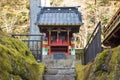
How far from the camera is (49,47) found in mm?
12625

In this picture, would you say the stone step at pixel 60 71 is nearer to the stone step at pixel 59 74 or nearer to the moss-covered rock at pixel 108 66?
the stone step at pixel 59 74

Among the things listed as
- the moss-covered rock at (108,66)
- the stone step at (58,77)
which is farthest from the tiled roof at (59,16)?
the moss-covered rock at (108,66)

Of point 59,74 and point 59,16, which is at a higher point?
point 59,74

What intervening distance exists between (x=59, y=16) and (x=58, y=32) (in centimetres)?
105

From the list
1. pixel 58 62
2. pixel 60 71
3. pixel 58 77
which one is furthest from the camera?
pixel 58 62


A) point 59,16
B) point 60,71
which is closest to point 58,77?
point 60,71

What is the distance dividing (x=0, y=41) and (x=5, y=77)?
1541 mm

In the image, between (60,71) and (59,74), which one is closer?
(59,74)

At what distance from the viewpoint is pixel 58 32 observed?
12820mm

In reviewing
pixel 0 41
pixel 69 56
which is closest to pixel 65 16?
pixel 69 56

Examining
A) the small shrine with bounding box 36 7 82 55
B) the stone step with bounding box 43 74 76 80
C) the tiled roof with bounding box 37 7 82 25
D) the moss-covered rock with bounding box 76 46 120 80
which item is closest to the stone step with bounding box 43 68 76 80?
the stone step with bounding box 43 74 76 80

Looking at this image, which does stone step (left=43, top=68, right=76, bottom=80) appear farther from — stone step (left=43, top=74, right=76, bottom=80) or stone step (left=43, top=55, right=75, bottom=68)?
stone step (left=43, top=55, right=75, bottom=68)

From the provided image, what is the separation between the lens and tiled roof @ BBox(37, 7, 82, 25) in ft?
41.8

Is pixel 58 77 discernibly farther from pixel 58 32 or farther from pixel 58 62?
pixel 58 32
